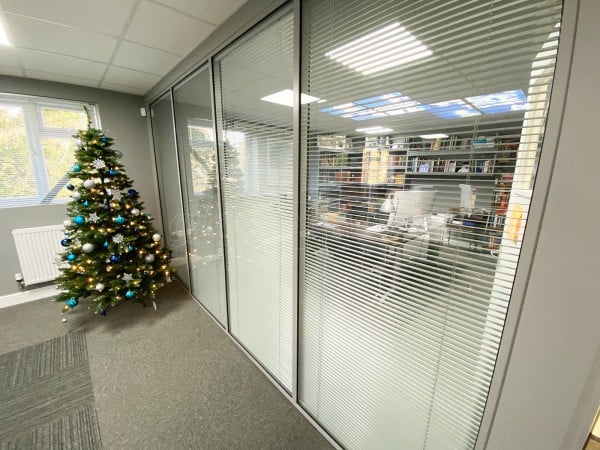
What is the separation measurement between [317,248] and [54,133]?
376cm

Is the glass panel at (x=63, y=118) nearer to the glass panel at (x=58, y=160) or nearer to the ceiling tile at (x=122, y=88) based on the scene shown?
the glass panel at (x=58, y=160)

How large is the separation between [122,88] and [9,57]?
39.7 inches

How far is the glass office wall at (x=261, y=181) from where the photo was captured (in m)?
1.45

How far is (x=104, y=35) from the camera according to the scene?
1.86 metres

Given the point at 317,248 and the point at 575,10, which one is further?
the point at 317,248

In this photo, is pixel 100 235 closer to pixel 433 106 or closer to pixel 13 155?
pixel 13 155

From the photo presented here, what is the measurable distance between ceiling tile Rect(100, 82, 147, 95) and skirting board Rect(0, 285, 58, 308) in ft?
8.82

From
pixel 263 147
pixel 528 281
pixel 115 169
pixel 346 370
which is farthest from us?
pixel 115 169

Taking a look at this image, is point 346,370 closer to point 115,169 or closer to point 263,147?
point 263,147

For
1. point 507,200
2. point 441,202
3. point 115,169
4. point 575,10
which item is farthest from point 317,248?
point 115,169

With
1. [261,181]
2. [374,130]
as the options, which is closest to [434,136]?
[374,130]

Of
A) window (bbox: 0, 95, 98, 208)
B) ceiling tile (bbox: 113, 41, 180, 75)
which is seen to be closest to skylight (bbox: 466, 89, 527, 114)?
ceiling tile (bbox: 113, 41, 180, 75)

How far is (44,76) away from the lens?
2.72m

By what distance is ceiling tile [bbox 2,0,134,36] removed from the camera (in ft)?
4.93
